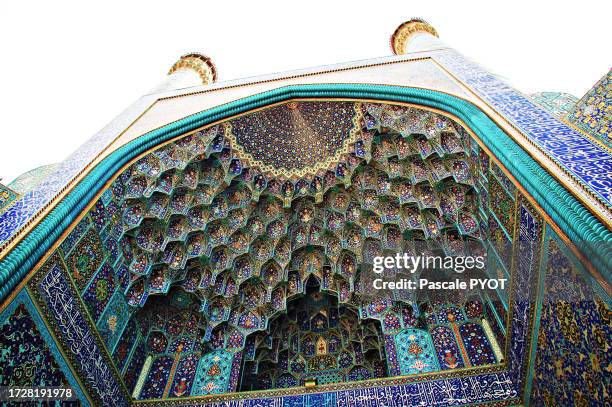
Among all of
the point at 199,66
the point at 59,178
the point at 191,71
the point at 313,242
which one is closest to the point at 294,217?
the point at 313,242

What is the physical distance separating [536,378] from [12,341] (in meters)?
4.17

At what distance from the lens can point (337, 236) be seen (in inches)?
220

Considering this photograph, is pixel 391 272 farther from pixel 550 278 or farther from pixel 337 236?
pixel 550 278

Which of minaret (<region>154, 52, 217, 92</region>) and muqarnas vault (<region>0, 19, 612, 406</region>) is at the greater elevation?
minaret (<region>154, 52, 217, 92</region>)

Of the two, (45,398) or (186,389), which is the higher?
(186,389)

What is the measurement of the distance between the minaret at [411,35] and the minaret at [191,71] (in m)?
4.03

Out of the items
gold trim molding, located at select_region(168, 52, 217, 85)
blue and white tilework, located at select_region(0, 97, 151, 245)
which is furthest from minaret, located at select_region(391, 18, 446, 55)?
blue and white tilework, located at select_region(0, 97, 151, 245)

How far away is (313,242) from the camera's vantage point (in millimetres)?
5656

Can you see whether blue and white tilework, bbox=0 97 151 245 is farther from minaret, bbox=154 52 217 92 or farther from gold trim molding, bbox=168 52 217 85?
gold trim molding, bbox=168 52 217 85

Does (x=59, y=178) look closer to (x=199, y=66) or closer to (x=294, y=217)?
(x=294, y=217)

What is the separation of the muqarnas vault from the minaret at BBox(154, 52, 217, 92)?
1443 mm

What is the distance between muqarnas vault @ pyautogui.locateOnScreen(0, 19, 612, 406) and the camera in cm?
323

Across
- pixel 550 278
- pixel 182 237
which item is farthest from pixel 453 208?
pixel 182 237

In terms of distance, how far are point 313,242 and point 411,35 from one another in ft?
16.5
